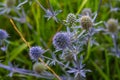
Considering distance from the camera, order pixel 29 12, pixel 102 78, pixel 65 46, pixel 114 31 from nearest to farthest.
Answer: pixel 65 46
pixel 114 31
pixel 102 78
pixel 29 12

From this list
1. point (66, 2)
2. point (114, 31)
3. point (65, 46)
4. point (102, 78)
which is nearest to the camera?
point (65, 46)

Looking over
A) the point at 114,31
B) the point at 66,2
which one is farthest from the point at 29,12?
the point at 114,31

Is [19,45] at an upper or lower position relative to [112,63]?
upper

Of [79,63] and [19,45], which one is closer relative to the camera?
[79,63]

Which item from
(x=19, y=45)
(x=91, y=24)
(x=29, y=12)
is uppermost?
(x=29, y=12)

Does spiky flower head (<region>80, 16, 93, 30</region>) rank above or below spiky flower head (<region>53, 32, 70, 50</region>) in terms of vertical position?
above

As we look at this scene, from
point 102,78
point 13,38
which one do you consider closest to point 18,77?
point 13,38

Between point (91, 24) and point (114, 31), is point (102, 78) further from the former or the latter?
point (91, 24)

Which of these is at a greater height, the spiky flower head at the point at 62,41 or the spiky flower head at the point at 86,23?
the spiky flower head at the point at 86,23

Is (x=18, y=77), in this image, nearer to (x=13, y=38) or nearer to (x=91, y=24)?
(x=13, y=38)

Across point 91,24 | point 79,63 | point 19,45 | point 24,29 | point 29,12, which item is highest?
point 29,12
